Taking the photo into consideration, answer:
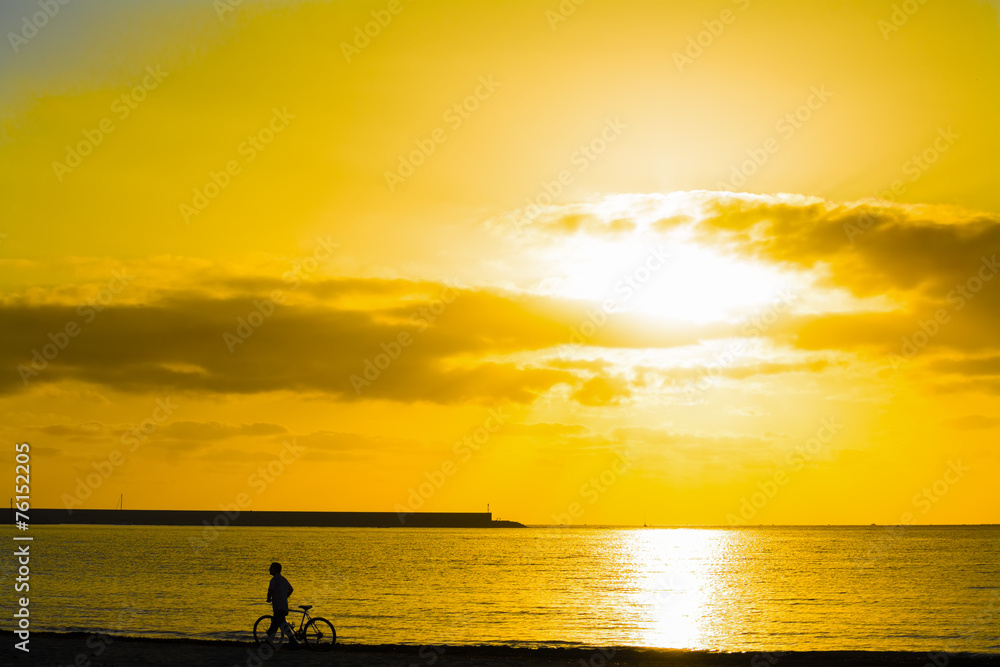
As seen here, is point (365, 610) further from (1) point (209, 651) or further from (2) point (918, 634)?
(2) point (918, 634)

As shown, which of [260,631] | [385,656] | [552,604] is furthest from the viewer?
[552,604]

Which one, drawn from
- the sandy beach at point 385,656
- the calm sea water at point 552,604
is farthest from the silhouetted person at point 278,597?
the calm sea water at point 552,604

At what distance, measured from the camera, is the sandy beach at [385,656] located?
32.2 meters

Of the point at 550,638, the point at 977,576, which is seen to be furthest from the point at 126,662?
the point at 977,576

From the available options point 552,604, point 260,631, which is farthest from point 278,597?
point 552,604

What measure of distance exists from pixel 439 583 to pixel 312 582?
43.6 feet

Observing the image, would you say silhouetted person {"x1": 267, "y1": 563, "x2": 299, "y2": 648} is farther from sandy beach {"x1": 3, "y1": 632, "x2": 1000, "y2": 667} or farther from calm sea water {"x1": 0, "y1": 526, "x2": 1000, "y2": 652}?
calm sea water {"x1": 0, "y1": 526, "x2": 1000, "y2": 652}

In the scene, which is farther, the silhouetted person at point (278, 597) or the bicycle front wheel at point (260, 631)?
the bicycle front wheel at point (260, 631)

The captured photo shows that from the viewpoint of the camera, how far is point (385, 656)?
3516cm

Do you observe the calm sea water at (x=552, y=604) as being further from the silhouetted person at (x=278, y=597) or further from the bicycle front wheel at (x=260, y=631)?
the silhouetted person at (x=278, y=597)

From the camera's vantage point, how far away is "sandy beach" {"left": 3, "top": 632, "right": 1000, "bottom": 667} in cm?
3219

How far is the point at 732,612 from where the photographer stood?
70.0 m

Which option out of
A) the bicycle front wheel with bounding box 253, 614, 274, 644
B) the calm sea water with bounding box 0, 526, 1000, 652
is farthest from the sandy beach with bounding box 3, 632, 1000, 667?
the calm sea water with bounding box 0, 526, 1000, 652

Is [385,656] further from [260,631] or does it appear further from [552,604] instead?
[552,604]
